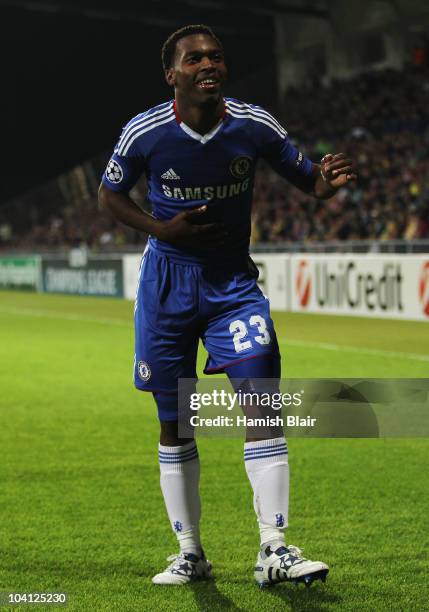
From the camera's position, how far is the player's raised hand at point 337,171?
13.3 feet

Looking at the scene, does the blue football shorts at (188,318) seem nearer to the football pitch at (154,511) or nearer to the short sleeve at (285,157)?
the short sleeve at (285,157)

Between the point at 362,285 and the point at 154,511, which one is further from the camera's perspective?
the point at 362,285

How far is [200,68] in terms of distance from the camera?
12.4ft

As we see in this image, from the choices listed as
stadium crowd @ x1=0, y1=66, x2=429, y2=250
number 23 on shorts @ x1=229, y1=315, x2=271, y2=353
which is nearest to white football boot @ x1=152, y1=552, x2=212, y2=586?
number 23 on shorts @ x1=229, y1=315, x2=271, y2=353

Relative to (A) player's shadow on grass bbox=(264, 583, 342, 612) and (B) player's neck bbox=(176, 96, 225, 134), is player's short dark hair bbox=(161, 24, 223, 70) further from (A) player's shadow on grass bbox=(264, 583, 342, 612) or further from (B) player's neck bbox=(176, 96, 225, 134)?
(A) player's shadow on grass bbox=(264, 583, 342, 612)

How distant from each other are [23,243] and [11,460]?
36842 millimetres

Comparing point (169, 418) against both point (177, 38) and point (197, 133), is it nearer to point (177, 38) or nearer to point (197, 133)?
point (197, 133)

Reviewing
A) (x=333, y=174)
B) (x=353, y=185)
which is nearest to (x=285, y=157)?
(x=333, y=174)

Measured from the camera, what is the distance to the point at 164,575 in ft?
13.0

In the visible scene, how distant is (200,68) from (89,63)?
3557 centimetres

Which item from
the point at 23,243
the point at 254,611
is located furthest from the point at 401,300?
the point at 23,243

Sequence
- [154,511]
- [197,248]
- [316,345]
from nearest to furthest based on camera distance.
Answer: [197,248] < [154,511] < [316,345]

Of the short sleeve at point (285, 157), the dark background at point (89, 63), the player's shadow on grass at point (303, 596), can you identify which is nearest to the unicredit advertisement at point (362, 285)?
the short sleeve at point (285, 157)

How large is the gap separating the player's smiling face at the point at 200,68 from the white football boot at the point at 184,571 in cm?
182
